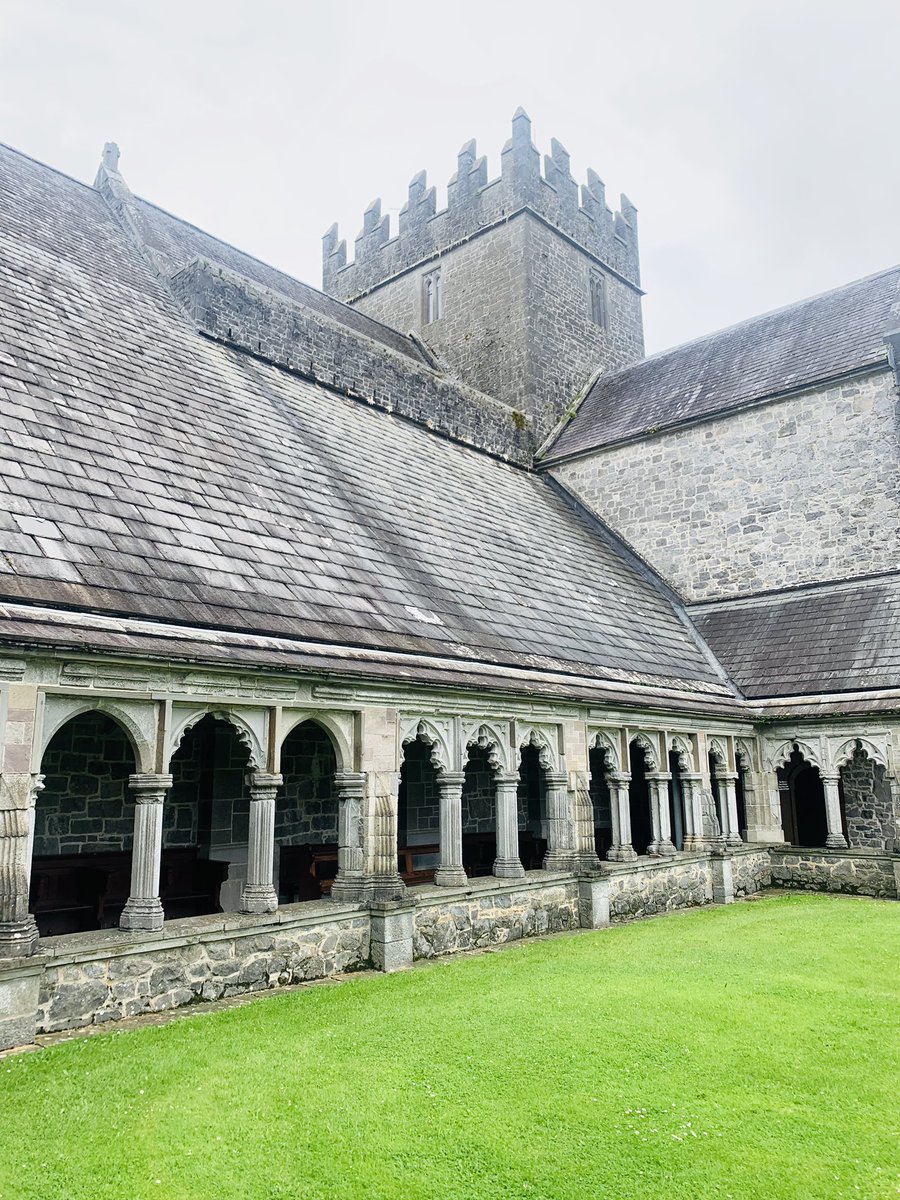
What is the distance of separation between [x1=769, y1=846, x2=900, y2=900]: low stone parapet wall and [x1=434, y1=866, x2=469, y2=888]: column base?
7834 mm

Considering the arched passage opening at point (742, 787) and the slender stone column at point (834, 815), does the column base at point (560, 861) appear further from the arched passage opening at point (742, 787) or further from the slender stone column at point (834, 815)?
the slender stone column at point (834, 815)

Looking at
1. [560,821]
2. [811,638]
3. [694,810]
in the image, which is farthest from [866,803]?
[560,821]

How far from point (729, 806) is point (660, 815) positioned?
2.15 metres

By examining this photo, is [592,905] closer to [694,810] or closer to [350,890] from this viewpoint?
[694,810]

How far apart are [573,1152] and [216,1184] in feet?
5.99

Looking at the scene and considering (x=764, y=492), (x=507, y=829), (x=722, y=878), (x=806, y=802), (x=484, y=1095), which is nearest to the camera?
(x=484, y=1095)

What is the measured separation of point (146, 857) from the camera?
772cm

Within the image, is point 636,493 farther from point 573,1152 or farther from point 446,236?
point 573,1152

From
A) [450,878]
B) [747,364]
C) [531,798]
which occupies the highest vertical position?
[747,364]

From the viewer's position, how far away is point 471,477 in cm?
1769

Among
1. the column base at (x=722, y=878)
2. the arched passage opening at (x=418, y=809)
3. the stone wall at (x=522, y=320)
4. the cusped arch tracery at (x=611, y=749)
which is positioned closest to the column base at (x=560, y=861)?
the cusped arch tracery at (x=611, y=749)

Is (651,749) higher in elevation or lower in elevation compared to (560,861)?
higher

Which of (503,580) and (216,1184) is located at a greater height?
(503,580)

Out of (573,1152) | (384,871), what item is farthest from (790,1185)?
(384,871)
